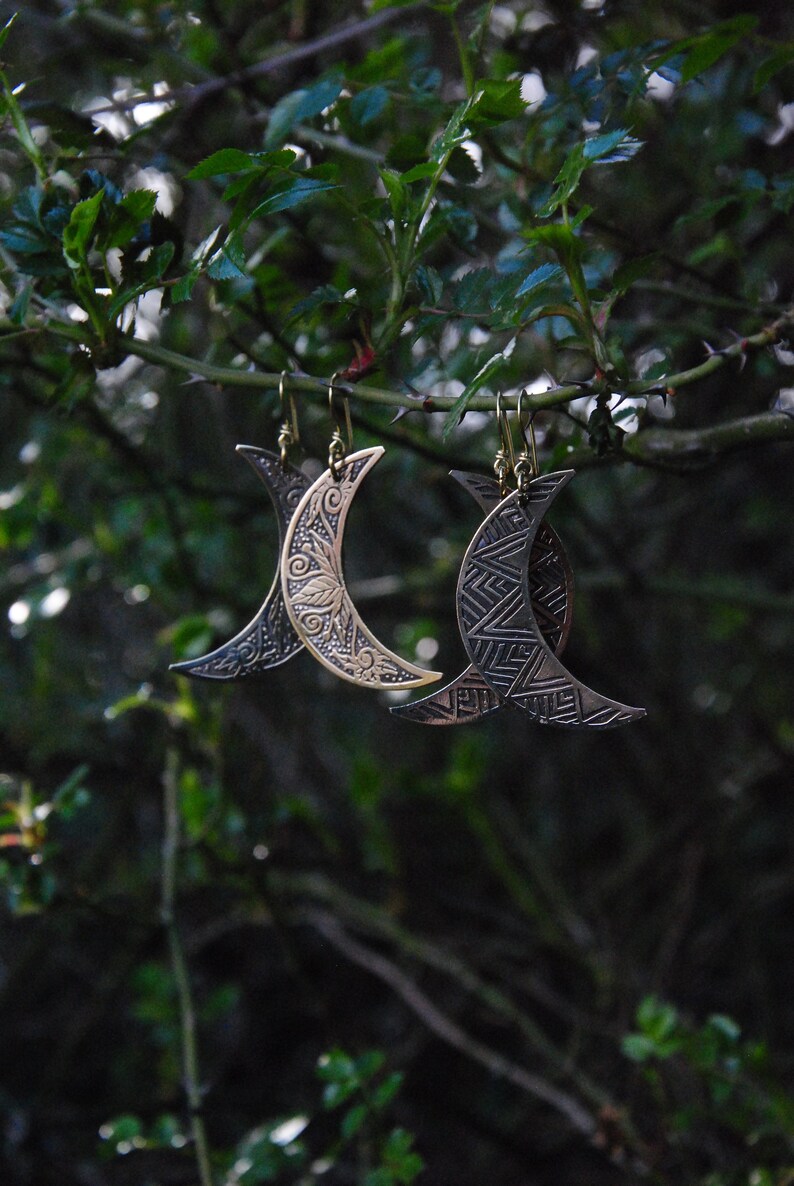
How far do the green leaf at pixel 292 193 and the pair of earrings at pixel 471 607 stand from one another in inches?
4.8

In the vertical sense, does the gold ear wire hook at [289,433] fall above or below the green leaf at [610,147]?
below

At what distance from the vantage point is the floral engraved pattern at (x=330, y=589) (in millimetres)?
730

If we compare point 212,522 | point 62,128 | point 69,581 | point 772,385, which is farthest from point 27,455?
point 772,385

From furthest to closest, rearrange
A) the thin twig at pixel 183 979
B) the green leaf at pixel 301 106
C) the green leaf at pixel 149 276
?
the thin twig at pixel 183 979 → the green leaf at pixel 301 106 → the green leaf at pixel 149 276

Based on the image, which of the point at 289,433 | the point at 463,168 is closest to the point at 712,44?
the point at 463,168

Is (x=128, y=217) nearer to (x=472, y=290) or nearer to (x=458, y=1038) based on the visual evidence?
(x=472, y=290)

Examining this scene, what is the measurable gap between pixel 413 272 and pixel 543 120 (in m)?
Answer: 0.31

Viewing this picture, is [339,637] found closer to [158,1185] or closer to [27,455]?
[27,455]

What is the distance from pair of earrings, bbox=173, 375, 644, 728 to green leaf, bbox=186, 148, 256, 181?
0.15 meters

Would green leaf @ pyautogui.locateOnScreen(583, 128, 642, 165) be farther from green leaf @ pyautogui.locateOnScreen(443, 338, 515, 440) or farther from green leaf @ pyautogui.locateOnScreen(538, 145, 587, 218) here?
green leaf @ pyautogui.locateOnScreen(443, 338, 515, 440)

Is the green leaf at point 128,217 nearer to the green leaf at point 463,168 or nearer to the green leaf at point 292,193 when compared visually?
the green leaf at point 292,193

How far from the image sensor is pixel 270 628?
0.80m

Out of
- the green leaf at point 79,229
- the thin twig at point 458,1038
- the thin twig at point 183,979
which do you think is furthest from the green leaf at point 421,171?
the thin twig at point 458,1038

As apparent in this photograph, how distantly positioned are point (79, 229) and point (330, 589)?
31cm
